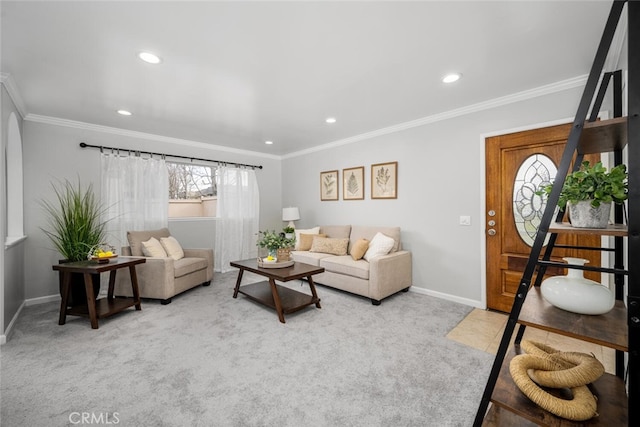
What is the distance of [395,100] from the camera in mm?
3086

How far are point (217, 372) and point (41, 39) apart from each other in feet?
8.68

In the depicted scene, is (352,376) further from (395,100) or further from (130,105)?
(130,105)

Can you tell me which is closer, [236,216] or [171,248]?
[171,248]

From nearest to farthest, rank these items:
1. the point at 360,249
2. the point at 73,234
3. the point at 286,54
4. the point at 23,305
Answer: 1. the point at 286,54
2. the point at 73,234
3. the point at 23,305
4. the point at 360,249

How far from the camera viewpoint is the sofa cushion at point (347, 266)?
3.43m

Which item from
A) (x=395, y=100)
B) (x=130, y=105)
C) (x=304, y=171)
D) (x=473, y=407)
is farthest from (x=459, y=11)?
(x=304, y=171)

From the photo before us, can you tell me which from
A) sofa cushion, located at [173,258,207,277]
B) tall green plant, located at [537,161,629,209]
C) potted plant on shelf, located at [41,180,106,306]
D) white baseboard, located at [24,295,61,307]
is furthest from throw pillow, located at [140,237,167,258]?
tall green plant, located at [537,161,629,209]

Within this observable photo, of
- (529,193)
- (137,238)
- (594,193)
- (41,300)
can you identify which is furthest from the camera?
(137,238)

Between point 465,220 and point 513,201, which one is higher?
point 513,201

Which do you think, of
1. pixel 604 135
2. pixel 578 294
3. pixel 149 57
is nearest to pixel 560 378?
pixel 578 294

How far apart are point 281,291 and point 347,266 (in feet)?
3.00

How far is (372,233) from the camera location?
412 centimetres

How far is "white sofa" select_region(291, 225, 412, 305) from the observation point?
331 centimetres

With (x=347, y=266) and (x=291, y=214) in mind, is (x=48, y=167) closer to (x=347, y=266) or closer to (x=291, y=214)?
(x=291, y=214)
